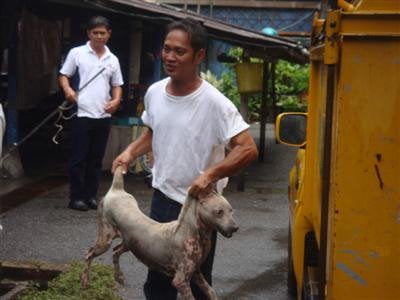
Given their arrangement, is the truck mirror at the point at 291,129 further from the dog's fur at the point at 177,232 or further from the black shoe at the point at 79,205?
the black shoe at the point at 79,205

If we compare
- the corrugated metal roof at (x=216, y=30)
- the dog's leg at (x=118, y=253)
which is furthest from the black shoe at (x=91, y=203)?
→ the dog's leg at (x=118, y=253)

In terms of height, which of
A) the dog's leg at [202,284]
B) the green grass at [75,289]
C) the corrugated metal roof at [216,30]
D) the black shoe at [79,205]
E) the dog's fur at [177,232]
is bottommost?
the green grass at [75,289]

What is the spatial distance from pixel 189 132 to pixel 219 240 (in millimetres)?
4374

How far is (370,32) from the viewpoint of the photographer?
3.43 m

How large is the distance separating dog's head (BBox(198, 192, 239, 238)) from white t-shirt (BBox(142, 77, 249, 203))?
0.37 m

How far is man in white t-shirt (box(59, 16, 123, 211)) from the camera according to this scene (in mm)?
9461

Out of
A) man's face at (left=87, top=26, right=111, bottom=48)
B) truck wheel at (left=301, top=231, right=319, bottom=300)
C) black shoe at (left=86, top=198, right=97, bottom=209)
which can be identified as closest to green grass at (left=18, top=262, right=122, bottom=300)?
truck wheel at (left=301, top=231, right=319, bottom=300)

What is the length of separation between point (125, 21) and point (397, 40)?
416 inches

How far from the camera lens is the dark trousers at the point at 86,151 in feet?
31.2

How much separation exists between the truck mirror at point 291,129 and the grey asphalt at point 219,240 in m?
1.53

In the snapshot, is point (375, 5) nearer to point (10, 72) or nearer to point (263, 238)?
point (263, 238)

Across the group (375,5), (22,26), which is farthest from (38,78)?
(375,5)

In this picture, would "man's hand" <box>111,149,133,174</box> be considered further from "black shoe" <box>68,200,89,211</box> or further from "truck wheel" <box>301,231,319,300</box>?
"black shoe" <box>68,200,89,211</box>

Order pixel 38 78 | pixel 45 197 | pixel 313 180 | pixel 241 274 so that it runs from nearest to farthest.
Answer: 1. pixel 313 180
2. pixel 241 274
3. pixel 45 197
4. pixel 38 78
